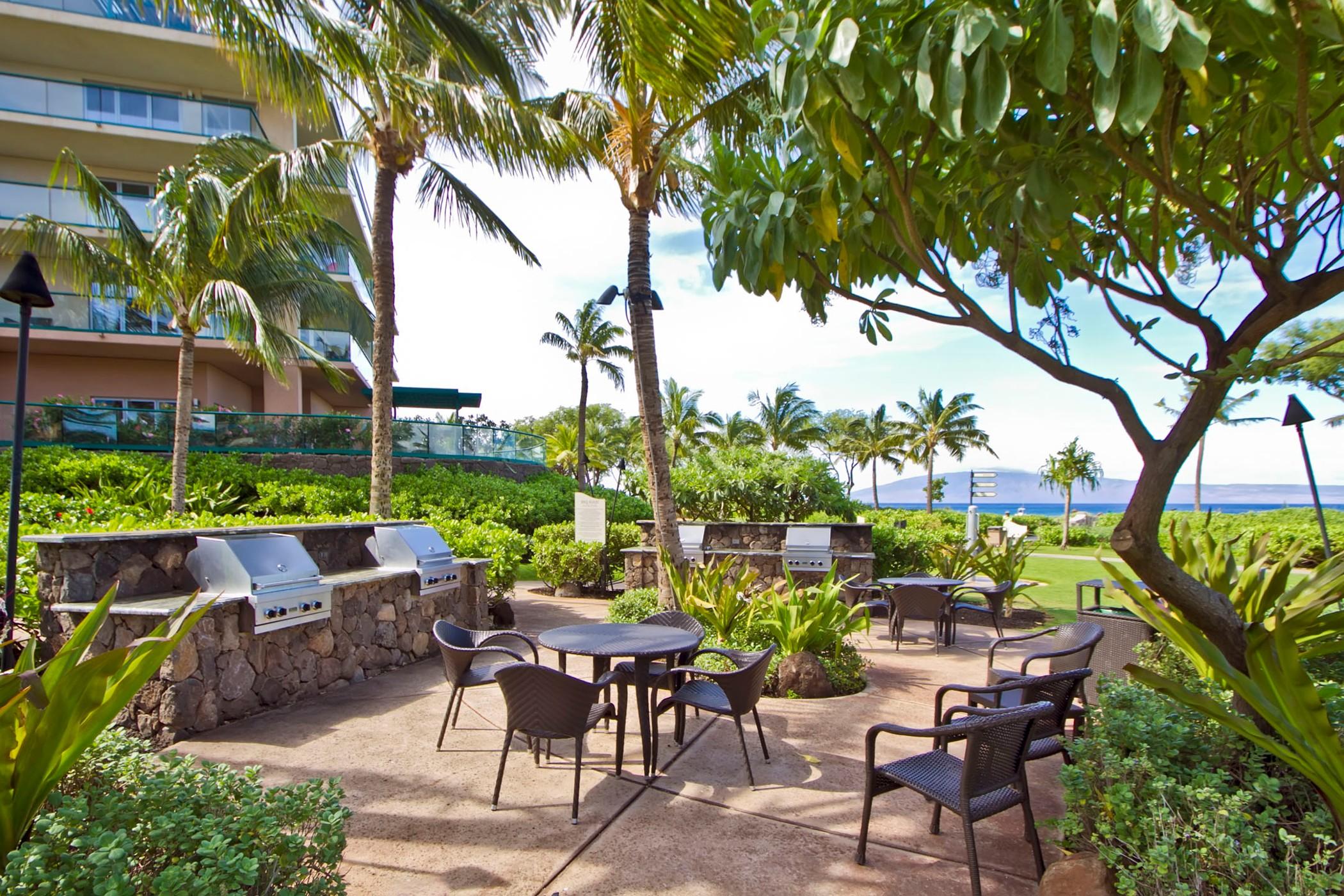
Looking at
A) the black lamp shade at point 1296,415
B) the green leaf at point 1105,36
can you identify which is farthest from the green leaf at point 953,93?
the black lamp shade at point 1296,415

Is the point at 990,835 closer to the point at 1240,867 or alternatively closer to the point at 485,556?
the point at 1240,867

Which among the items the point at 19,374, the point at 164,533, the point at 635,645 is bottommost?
the point at 635,645

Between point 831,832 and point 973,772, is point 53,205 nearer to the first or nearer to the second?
point 831,832

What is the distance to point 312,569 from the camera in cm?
588

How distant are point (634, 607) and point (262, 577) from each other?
3.90m

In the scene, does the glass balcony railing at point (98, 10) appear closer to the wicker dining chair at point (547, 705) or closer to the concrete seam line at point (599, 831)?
the wicker dining chair at point (547, 705)

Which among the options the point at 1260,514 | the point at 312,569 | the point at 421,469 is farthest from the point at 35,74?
the point at 1260,514

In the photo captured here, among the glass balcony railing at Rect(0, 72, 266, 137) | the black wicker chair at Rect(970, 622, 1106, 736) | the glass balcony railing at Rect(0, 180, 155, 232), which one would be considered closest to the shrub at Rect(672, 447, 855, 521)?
the black wicker chair at Rect(970, 622, 1106, 736)

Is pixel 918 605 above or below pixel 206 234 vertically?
below

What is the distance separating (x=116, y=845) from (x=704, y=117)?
8.59 m

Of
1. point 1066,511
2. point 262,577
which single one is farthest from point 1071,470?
point 262,577

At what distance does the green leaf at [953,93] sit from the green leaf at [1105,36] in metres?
0.34

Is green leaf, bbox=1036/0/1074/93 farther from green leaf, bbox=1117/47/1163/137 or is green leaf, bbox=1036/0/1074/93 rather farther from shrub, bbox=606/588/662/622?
shrub, bbox=606/588/662/622

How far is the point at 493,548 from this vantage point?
944 centimetres
